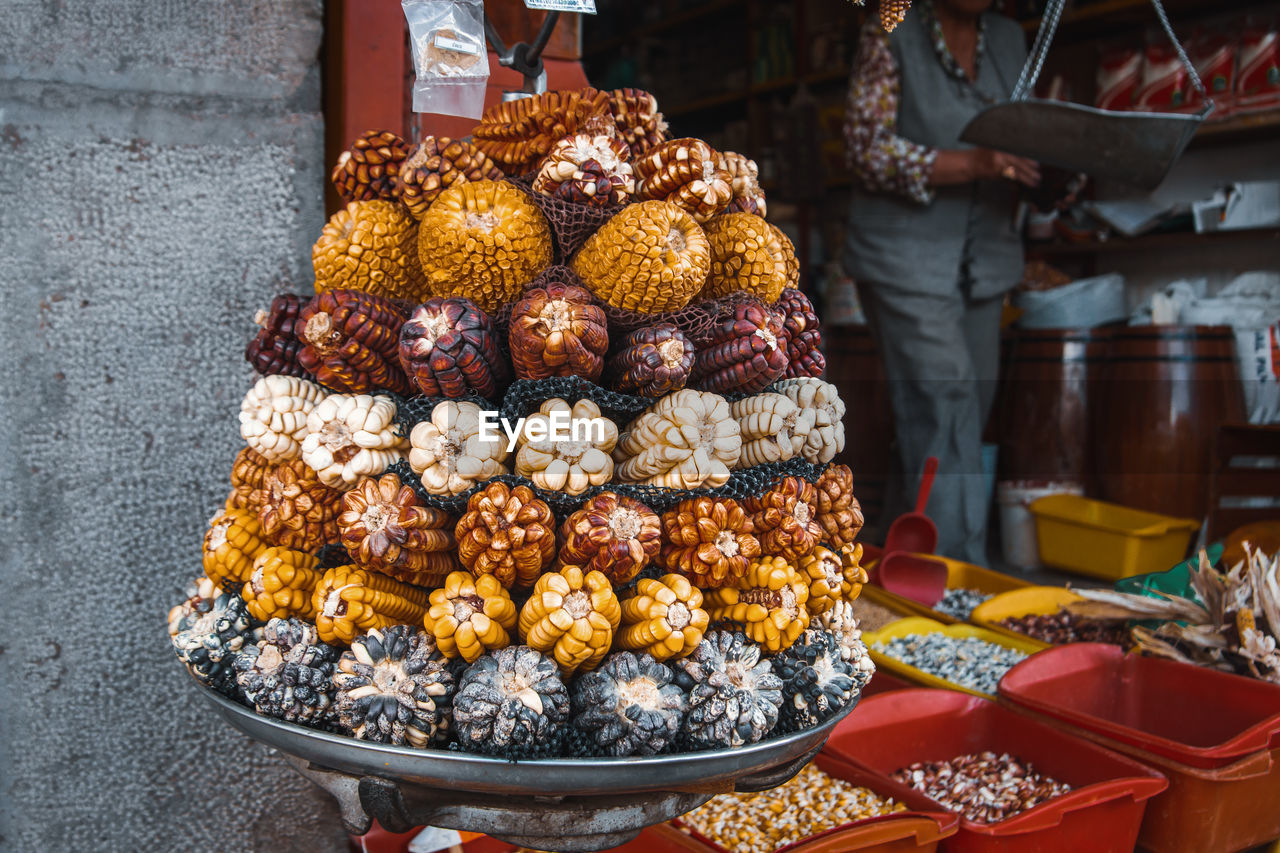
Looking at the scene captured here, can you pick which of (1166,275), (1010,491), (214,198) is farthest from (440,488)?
(1166,275)

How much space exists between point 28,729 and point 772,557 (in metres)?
1.36

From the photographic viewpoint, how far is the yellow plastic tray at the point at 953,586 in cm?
234

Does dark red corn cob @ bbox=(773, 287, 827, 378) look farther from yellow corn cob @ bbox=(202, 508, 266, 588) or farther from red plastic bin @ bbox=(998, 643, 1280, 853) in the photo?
red plastic bin @ bbox=(998, 643, 1280, 853)

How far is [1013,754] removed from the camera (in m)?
1.66

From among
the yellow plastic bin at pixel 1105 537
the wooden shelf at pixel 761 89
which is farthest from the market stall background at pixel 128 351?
the wooden shelf at pixel 761 89

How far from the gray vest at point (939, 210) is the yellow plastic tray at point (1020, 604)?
107 centimetres

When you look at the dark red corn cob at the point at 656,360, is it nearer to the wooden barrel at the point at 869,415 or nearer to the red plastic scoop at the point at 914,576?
the red plastic scoop at the point at 914,576

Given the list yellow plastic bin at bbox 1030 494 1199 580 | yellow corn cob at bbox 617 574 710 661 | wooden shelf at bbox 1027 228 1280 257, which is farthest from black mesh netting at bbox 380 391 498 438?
wooden shelf at bbox 1027 228 1280 257

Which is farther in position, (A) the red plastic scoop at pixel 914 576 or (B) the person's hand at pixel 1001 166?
(B) the person's hand at pixel 1001 166

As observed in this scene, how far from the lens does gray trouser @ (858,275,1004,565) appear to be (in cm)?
296

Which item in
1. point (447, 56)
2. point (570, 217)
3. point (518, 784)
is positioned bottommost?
point (518, 784)

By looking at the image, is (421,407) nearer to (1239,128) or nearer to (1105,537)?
(1105,537)

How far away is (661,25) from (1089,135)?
351 cm

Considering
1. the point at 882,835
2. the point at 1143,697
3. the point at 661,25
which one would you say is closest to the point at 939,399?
the point at 1143,697
